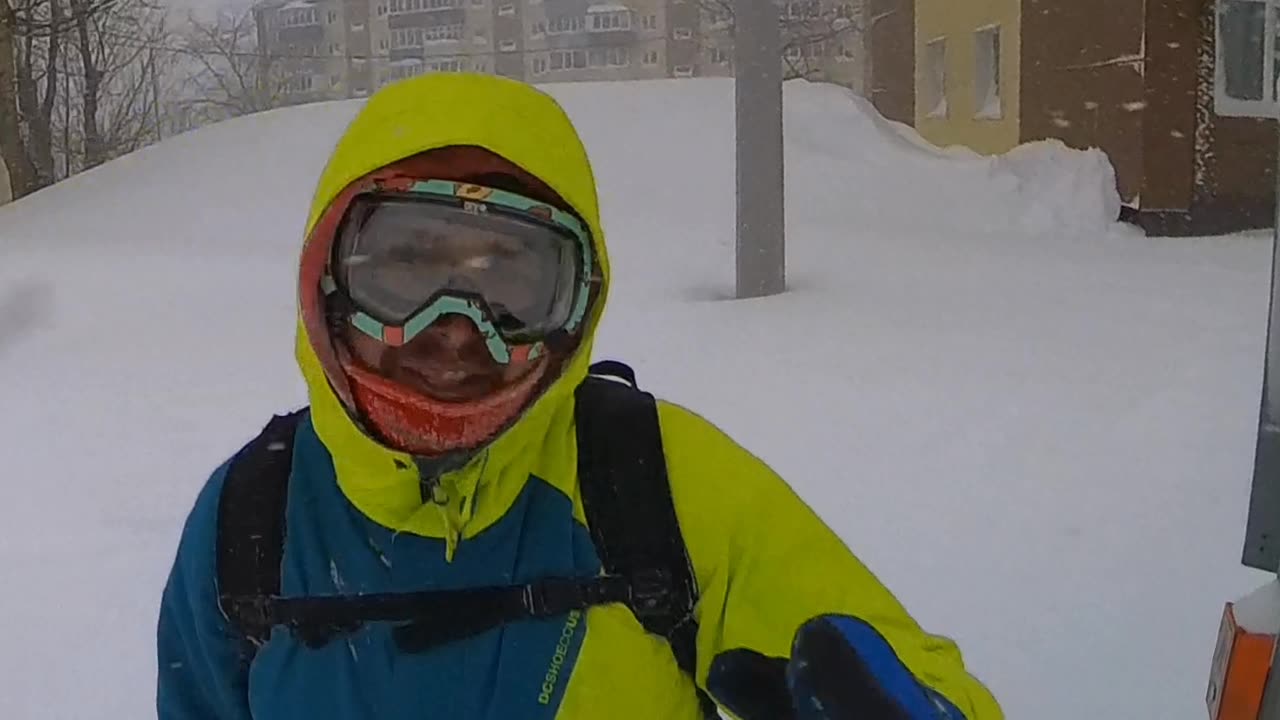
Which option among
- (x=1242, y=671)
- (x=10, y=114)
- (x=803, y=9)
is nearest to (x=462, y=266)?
(x=1242, y=671)

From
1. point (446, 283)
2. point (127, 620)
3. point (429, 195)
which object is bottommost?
point (127, 620)

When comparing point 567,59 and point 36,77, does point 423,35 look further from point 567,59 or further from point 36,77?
point 36,77

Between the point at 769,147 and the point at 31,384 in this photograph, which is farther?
the point at 769,147

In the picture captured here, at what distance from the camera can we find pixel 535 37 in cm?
2628

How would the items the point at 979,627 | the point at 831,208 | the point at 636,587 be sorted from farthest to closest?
the point at 831,208 < the point at 979,627 < the point at 636,587

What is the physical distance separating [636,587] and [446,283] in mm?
411

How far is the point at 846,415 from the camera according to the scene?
5.68 m

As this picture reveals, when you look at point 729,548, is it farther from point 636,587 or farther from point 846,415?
point 846,415

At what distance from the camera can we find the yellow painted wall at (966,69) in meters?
14.6

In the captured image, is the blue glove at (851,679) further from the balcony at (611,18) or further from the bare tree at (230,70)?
the balcony at (611,18)

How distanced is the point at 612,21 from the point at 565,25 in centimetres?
143

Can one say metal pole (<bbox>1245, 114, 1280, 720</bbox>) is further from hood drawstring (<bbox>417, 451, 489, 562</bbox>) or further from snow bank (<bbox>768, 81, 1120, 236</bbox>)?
snow bank (<bbox>768, 81, 1120, 236</bbox>)

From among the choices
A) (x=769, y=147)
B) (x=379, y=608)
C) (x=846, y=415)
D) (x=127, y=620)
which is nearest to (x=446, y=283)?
(x=379, y=608)

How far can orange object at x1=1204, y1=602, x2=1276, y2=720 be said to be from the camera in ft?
5.62
